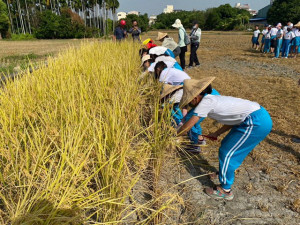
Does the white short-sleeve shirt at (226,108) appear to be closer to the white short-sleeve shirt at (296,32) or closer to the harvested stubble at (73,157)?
the harvested stubble at (73,157)

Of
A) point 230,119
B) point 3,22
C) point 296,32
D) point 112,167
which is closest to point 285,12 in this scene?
point 296,32

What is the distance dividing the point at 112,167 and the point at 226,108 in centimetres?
89

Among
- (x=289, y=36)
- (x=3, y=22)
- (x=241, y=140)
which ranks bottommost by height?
(x=241, y=140)

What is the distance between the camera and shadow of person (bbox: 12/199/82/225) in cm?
89

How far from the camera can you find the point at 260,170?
193 centimetres

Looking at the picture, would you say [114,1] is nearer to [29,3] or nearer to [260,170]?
[29,3]

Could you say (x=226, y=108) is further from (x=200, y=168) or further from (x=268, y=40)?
(x=268, y=40)

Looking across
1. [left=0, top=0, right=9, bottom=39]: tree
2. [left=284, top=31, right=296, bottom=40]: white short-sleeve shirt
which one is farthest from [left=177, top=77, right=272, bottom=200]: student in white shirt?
[left=0, top=0, right=9, bottom=39]: tree

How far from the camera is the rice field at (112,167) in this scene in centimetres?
108

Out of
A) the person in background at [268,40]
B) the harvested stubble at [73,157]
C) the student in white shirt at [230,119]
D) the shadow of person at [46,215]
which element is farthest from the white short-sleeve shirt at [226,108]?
the person in background at [268,40]

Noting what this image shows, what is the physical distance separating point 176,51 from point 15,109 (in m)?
4.07

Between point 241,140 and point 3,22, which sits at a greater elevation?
point 3,22

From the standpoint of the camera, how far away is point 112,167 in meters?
1.33

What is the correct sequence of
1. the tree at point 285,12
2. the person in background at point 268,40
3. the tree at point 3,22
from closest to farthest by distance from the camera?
the person in background at point 268,40
the tree at point 3,22
the tree at point 285,12
